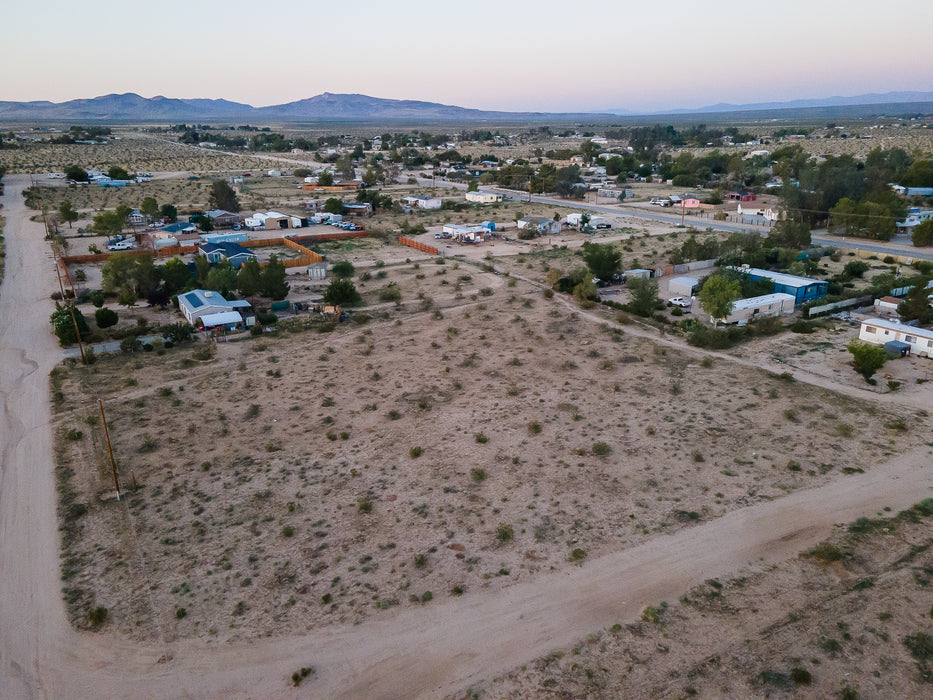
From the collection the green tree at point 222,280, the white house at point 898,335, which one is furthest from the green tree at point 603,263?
the green tree at point 222,280

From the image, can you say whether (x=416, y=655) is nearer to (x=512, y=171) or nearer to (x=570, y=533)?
(x=570, y=533)

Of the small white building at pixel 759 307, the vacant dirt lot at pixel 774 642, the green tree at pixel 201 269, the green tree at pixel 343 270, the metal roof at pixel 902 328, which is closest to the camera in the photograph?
the vacant dirt lot at pixel 774 642

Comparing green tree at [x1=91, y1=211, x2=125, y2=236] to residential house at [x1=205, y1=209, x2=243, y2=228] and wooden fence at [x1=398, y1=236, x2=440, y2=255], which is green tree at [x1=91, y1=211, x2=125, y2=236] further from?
wooden fence at [x1=398, y1=236, x2=440, y2=255]

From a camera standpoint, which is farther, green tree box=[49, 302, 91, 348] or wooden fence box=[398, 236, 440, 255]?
wooden fence box=[398, 236, 440, 255]

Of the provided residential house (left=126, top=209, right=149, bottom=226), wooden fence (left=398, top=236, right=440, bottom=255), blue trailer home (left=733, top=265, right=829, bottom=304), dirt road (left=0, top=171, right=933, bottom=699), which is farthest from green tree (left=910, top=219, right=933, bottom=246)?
residential house (left=126, top=209, right=149, bottom=226)

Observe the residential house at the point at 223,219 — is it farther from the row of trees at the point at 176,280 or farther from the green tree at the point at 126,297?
the green tree at the point at 126,297

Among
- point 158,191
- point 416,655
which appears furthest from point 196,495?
point 158,191
